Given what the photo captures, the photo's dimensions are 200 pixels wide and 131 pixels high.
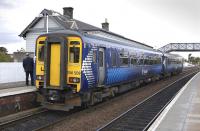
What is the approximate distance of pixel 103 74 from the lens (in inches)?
593

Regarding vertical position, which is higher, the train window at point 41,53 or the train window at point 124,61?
the train window at point 41,53

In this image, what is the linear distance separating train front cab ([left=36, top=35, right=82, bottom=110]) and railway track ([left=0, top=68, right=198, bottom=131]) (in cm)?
40

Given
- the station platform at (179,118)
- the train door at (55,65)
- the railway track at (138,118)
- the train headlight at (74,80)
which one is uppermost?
the train door at (55,65)

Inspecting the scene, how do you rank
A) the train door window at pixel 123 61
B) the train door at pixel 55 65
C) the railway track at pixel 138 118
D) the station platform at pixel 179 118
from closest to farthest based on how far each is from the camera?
the station platform at pixel 179 118 < the railway track at pixel 138 118 < the train door at pixel 55 65 < the train door window at pixel 123 61

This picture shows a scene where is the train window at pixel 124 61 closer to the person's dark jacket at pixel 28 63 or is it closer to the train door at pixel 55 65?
the person's dark jacket at pixel 28 63

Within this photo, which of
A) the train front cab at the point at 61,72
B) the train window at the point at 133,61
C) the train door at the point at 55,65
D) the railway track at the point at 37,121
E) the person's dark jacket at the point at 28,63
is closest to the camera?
the railway track at the point at 37,121

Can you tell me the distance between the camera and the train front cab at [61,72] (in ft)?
41.2

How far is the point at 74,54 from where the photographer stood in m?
12.8

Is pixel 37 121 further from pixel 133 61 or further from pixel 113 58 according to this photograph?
pixel 133 61

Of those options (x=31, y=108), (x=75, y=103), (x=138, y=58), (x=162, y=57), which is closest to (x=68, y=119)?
(x=75, y=103)

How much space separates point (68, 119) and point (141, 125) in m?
2.64

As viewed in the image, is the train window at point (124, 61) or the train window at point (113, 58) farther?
the train window at point (124, 61)

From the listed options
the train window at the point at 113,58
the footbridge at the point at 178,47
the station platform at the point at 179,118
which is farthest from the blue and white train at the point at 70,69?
the footbridge at the point at 178,47

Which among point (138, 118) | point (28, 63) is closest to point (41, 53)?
point (28, 63)
